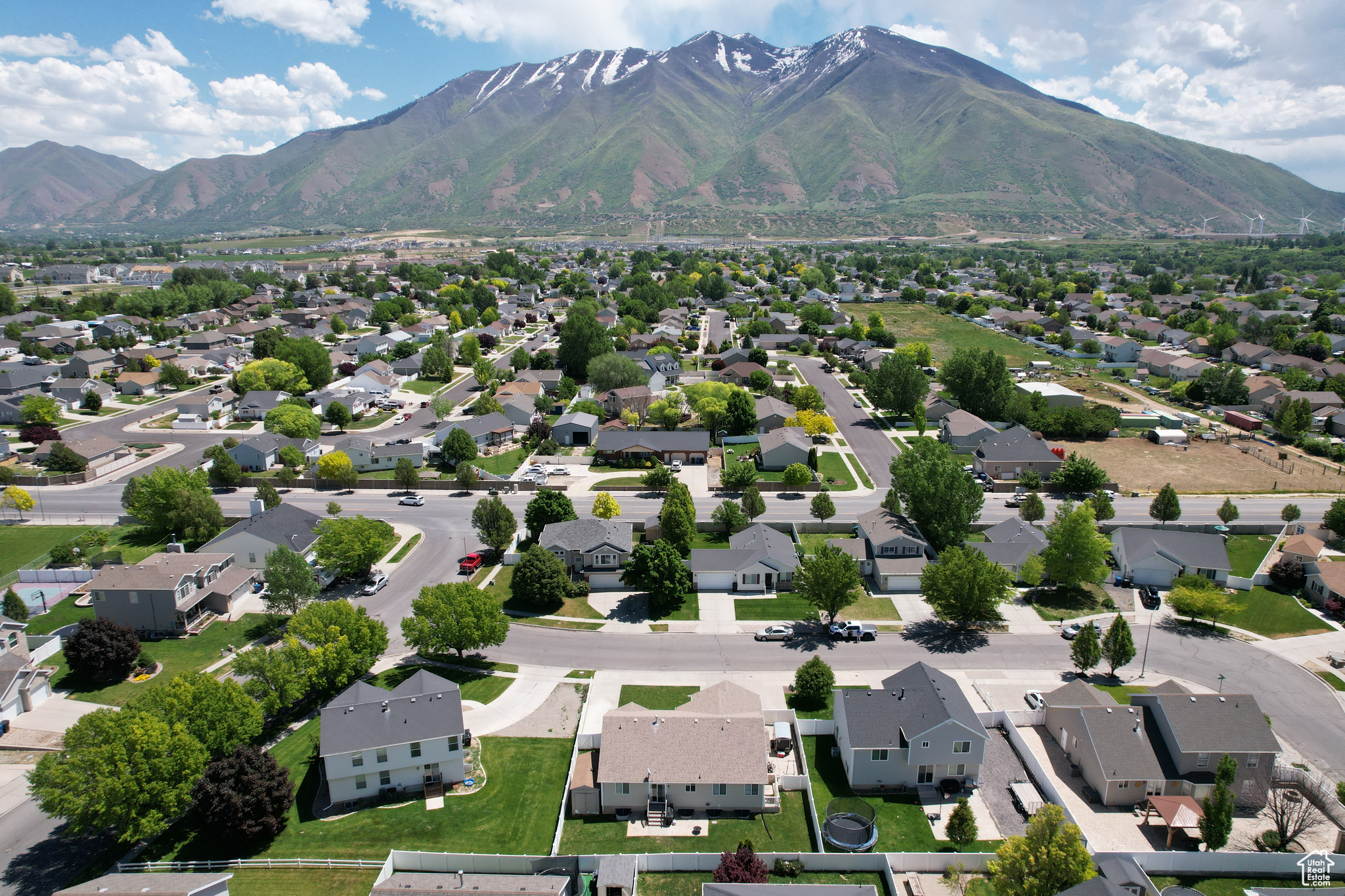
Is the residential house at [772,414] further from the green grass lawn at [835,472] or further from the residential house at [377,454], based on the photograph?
the residential house at [377,454]

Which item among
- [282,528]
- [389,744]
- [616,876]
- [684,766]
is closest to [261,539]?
[282,528]

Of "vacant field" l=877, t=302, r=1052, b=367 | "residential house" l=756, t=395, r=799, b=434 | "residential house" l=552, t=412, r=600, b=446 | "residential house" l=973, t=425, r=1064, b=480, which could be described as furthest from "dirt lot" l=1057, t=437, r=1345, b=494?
"residential house" l=552, t=412, r=600, b=446

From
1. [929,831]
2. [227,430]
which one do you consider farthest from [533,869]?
[227,430]

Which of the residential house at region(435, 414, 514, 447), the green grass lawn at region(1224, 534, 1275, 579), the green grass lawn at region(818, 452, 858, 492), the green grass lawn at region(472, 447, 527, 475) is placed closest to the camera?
the green grass lawn at region(1224, 534, 1275, 579)

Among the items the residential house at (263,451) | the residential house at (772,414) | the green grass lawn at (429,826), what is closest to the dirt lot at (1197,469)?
the residential house at (772,414)

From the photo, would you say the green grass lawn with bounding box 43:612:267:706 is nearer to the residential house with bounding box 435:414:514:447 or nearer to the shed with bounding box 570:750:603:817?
the shed with bounding box 570:750:603:817

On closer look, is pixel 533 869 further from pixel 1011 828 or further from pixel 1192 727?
pixel 1192 727
